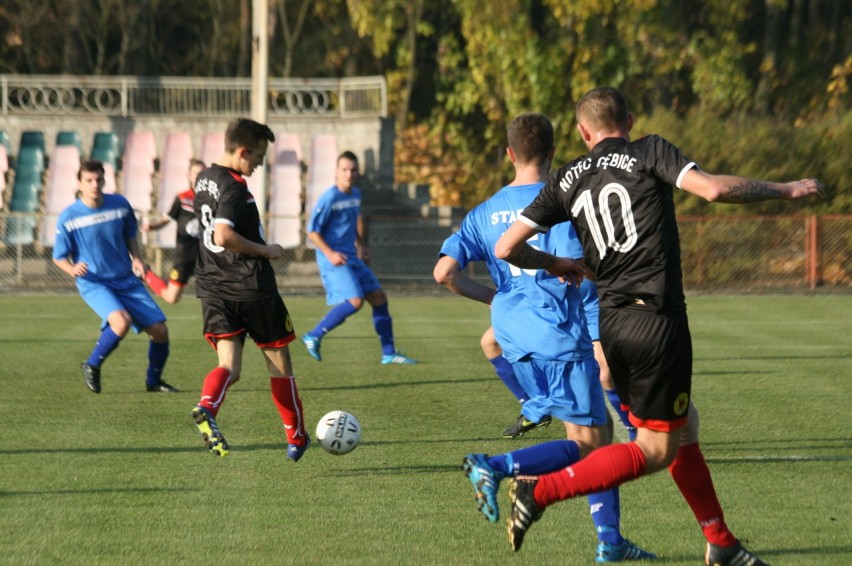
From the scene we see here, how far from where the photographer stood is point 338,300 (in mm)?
13188

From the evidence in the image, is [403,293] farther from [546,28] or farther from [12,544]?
[12,544]

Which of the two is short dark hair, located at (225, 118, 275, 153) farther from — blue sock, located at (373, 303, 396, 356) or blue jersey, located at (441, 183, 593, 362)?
blue sock, located at (373, 303, 396, 356)

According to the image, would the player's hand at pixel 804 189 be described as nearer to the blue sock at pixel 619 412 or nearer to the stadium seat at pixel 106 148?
the blue sock at pixel 619 412

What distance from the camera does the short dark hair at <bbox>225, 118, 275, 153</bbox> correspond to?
7098 mm

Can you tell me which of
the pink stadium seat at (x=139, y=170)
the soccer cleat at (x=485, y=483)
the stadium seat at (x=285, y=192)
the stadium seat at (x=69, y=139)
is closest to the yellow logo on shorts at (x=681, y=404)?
the soccer cleat at (x=485, y=483)

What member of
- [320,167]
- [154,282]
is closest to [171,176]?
[320,167]

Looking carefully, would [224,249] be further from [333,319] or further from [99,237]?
[333,319]

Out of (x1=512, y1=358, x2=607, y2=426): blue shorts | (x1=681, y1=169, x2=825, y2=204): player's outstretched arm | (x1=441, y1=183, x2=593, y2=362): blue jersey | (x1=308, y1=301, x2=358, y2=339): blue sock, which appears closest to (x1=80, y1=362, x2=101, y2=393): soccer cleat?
(x1=308, y1=301, x2=358, y2=339): blue sock

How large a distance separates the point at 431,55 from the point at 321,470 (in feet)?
105

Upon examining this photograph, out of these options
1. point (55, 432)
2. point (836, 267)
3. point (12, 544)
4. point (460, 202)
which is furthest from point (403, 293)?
point (12, 544)

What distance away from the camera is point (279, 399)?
7.43 m

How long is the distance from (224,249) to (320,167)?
69.2 ft

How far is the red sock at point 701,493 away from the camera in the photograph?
512 centimetres

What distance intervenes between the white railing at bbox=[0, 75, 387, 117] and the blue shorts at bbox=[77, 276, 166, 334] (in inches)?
736
